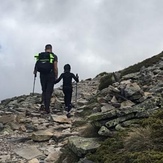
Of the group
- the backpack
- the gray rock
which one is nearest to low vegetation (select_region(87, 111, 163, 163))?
the gray rock

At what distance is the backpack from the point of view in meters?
14.6

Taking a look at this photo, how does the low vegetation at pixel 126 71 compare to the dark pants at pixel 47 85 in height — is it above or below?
above

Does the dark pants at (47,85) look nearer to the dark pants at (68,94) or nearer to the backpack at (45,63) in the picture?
the backpack at (45,63)

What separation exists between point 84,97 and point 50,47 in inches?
273

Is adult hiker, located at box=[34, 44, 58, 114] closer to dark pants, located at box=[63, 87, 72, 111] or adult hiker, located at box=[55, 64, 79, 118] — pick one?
adult hiker, located at box=[55, 64, 79, 118]

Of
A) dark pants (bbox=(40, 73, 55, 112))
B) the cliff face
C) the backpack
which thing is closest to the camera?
the cliff face

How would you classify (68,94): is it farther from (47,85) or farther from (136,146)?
(136,146)

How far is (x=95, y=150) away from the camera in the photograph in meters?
7.39

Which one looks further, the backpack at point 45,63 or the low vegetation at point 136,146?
the backpack at point 45,63

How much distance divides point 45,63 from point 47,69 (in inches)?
10.5

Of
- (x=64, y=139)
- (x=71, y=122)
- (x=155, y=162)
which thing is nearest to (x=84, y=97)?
(x=71, y=122)

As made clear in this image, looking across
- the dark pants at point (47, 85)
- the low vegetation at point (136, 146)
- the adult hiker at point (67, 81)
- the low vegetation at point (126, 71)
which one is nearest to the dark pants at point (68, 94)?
the adult hiker at point (67, 81)

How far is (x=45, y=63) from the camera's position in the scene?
14.7 m

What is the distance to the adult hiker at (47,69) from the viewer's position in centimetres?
1467
